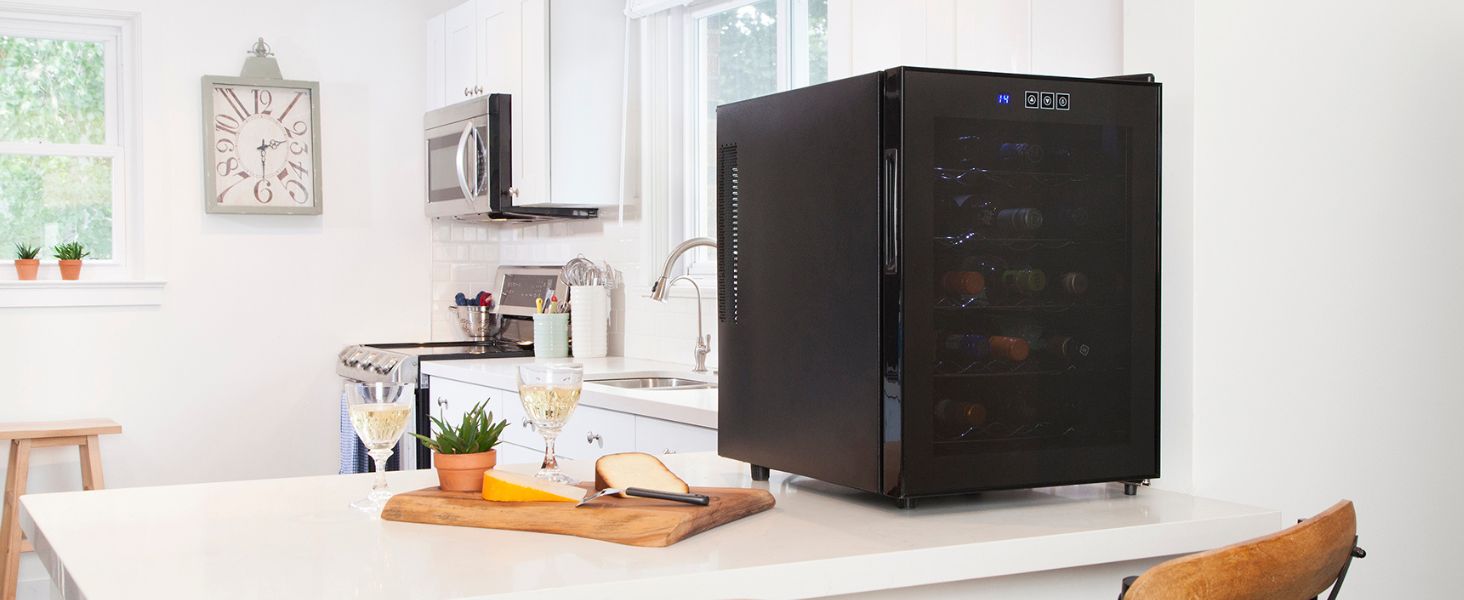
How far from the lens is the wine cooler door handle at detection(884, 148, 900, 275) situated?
156cm

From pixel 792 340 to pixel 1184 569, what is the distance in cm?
74

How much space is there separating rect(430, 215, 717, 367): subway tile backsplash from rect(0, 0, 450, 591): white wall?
112 millimetres

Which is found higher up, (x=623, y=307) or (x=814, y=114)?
(x=814, y=114)

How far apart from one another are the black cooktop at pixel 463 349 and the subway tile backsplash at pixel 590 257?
22cm

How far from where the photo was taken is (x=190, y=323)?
15.6 ft

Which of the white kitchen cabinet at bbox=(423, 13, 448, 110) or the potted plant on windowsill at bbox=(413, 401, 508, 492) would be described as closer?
the potted plant on windowsill at bbox=(413, 401, 508, 492)

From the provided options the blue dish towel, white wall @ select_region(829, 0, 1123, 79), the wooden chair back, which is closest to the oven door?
the blue dish towel

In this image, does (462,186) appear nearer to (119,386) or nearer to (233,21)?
(233,21)

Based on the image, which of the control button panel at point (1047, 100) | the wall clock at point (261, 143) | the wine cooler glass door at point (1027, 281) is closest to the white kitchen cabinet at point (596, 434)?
the wine cooler glass door at point (1027, 281)

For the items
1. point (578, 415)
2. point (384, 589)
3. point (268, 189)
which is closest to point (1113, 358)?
point (384, 589)

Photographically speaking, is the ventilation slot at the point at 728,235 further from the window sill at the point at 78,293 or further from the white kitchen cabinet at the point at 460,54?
the window sill at the point at 78,293

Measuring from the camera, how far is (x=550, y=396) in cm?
170

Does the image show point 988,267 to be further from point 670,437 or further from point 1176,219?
point 670,437

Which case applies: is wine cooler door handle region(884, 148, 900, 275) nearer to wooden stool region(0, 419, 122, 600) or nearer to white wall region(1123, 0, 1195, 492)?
white wall region(1123, 0, 1195, 492)
